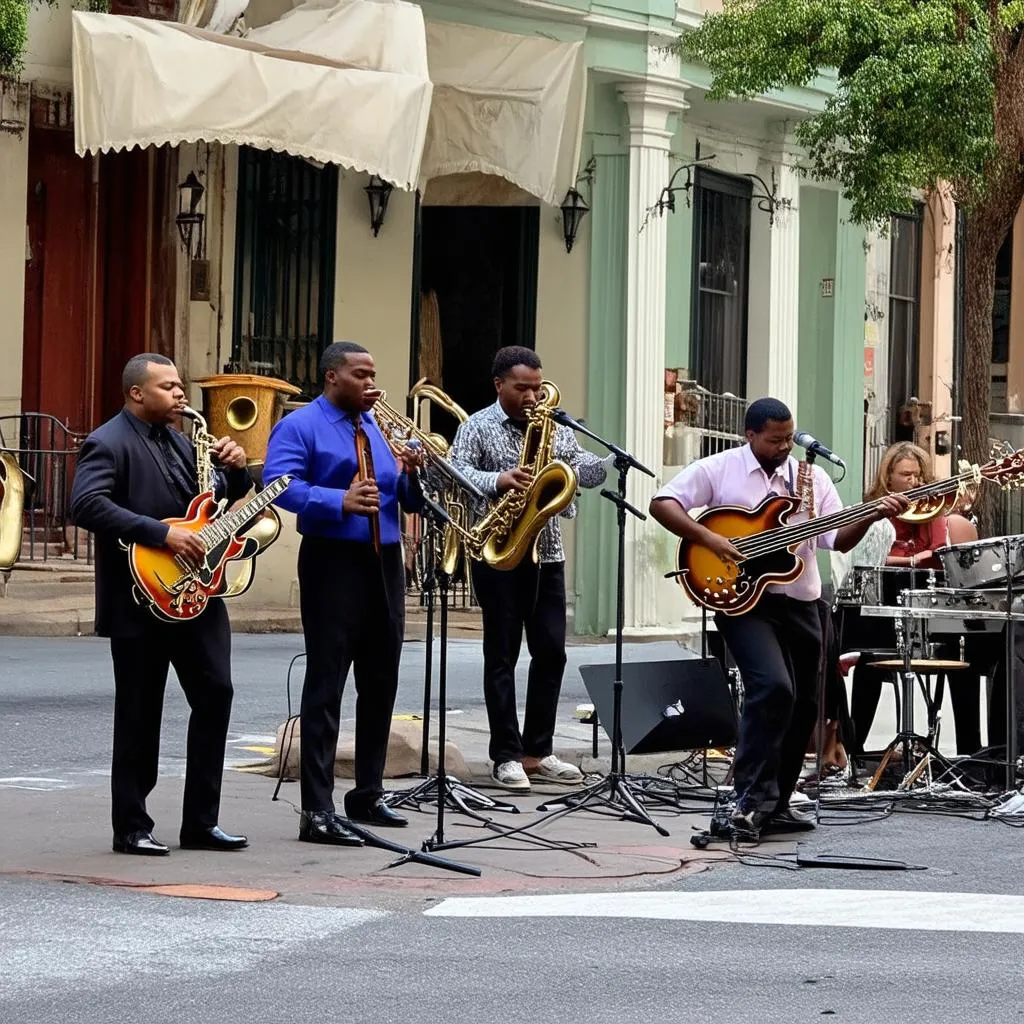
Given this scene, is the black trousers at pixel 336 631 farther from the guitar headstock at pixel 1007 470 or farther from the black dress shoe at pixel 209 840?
the guitar headstock at pixel 1007 470

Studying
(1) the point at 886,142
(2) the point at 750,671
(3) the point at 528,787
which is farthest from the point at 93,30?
(2) the point at 750,671

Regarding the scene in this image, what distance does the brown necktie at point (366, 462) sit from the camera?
Answer: 8.98 m

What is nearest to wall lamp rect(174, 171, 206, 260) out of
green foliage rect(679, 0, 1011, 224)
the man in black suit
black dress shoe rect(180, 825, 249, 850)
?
green foliage rect(679, 0, 1011, 224)

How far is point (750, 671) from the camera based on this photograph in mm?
9492

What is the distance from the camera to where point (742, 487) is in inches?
382

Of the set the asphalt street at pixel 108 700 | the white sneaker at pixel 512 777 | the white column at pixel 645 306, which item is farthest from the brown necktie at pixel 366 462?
the white column at pixel 645 306

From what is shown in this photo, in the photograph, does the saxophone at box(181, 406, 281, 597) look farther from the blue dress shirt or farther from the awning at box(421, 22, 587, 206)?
the awning at box(421, 22, 587, 206)

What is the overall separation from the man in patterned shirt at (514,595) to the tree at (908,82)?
29.5ft

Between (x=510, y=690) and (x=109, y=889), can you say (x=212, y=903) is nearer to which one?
(x=109, y=889)

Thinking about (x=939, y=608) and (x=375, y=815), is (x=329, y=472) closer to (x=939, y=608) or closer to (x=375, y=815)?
(x=375, y=815)

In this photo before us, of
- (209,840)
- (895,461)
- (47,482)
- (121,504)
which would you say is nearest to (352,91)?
(47,482)

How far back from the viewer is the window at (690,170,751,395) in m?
22.8

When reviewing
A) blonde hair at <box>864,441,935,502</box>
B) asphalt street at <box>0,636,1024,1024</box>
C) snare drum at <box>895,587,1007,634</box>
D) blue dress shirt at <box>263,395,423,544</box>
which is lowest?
asphalt street at <box>0,636,1024,1024</box>

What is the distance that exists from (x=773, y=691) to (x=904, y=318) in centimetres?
1822
